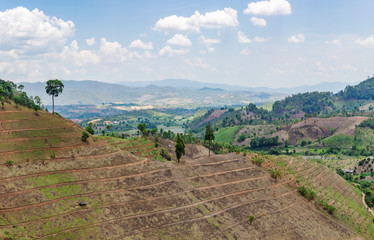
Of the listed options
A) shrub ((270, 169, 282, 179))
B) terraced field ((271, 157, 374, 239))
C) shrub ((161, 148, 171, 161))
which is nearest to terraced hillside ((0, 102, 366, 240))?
shrub ((270, 169, 282, 179))

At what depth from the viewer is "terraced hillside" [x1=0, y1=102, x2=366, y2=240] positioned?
63312mm

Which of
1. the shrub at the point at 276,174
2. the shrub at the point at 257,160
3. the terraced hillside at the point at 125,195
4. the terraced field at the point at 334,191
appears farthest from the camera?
the shrub at the point at 257,160

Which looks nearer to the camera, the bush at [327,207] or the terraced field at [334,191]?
the bush at [327,207]

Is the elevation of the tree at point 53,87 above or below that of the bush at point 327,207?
above

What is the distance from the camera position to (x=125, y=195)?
74812 millimetres

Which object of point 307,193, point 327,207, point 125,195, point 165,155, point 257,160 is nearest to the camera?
point 125,195

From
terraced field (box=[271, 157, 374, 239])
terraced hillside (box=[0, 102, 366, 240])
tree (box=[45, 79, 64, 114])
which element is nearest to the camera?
terraced hillside (box=[0, 102, 366, 240])

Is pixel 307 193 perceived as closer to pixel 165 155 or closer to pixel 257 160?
pixel 257 160

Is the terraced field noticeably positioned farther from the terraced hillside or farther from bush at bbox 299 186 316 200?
the terraced hillside

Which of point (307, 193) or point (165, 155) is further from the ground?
point (165, 155)

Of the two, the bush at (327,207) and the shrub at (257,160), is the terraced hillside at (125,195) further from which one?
the bush at (327,207)

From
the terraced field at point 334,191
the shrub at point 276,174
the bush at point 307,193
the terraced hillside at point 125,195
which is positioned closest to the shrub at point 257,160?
the terraced hillside at point 125,195

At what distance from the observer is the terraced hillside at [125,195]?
2493 inches

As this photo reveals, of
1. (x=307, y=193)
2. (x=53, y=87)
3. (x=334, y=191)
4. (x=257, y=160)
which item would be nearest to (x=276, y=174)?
(x=257, y=160)
